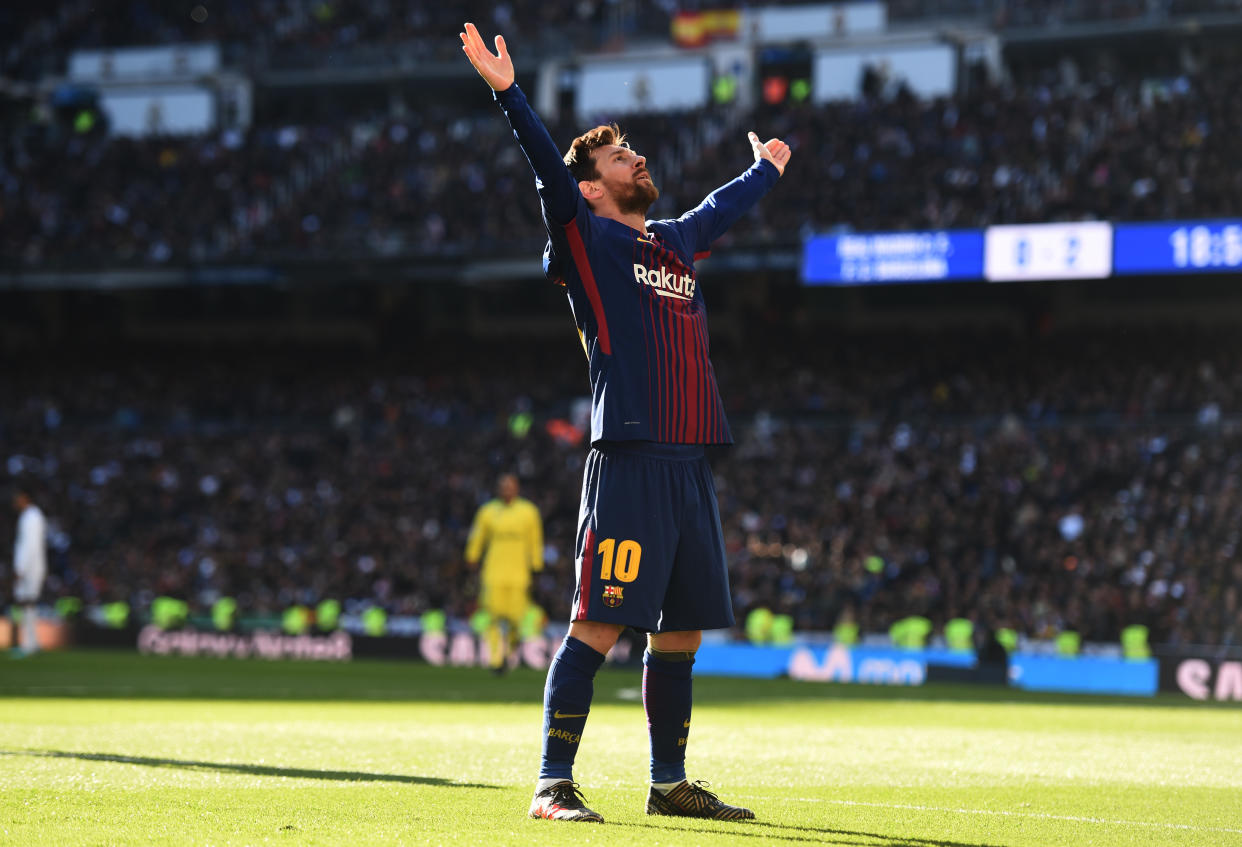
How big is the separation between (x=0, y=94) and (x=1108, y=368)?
31.6 metres

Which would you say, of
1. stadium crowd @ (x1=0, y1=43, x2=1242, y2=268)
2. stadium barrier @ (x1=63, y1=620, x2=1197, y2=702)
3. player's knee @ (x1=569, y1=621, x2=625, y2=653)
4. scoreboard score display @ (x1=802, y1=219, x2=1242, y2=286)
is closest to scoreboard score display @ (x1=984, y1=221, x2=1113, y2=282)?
scoreboard score display @ (x1=802, y1=219, x2=1242, y2=286)

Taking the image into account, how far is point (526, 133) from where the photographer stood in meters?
5.62

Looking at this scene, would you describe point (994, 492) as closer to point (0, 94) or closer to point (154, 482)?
point (154, 482)

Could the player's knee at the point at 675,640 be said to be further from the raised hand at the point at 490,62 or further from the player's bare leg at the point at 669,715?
the raised hand at the point at 490,62

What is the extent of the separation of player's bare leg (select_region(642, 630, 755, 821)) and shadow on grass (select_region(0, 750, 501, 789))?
3.27 feet

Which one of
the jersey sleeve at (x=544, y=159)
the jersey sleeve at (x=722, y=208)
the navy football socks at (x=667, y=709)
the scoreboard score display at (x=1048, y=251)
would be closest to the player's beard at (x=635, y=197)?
the jersey sleeve at (x=722, y=208)

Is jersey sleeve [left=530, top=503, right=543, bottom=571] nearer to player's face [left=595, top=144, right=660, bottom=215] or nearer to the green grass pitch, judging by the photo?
the green grass pitch

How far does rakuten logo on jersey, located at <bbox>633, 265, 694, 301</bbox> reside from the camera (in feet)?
19.9

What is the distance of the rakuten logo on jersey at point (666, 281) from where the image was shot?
607cm

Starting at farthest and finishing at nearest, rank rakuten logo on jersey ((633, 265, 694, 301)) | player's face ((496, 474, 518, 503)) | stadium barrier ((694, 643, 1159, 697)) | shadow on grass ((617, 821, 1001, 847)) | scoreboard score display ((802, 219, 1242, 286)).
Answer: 1. scoreboard score display ((802, 219, 1242, 286))
2. stadium barrier ((694, 643, 1159, 697))
3. player's face ((496, 474, 518, 503))
4. rakuten logo on jersey ((633, 265, 694, 301))
5. shadow on grass ((617, 821, 1001, 847))

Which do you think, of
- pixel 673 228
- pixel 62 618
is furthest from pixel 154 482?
pixel 673 228

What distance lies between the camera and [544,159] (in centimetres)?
565

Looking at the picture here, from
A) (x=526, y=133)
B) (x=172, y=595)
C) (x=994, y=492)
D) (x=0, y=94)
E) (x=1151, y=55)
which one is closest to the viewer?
(x=526, y=133)

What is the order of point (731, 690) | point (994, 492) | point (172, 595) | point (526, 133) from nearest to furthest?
1. point (526, 133)
2. point (731, 690)
3. point (994, 492)
4. point (172, 595)
